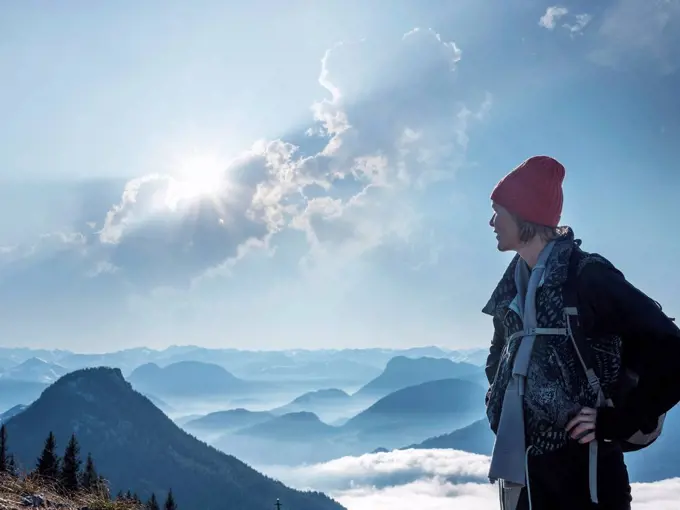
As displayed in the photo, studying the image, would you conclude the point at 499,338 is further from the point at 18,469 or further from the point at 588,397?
the point at 18,469

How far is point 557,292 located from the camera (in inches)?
136

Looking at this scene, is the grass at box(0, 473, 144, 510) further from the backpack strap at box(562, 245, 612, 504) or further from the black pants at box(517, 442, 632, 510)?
the backpack strap at box(562, 245, 612, 504)

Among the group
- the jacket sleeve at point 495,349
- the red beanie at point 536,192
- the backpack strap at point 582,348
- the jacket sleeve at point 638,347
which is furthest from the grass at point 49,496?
the jacket sleeve at point 638,347

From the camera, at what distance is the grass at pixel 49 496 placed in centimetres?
728

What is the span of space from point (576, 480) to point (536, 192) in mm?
1740

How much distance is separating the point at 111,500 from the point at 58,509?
953 mm

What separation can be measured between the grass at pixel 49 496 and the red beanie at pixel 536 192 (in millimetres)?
6782

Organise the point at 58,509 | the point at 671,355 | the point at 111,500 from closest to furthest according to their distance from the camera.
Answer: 1. the point at 671,355
2. the point at 58,509
3. the point at 111,500

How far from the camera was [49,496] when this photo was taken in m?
7.92

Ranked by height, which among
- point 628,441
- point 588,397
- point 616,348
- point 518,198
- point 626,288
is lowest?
point 628,441

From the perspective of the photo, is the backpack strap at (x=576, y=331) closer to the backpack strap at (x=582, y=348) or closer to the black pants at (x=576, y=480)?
the backpack strap at (x=582, y=348)

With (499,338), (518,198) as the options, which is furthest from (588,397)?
(518,198)

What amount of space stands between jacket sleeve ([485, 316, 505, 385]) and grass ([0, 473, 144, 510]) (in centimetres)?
605

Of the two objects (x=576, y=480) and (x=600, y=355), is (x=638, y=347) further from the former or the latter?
(x=576, y=480)
